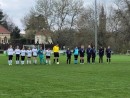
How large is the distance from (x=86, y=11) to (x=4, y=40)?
183 ft

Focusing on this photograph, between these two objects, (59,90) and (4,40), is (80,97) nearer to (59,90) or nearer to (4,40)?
(59,90)

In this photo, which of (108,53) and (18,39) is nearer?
(108,53)

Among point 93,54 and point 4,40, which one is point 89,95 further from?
point 4,40

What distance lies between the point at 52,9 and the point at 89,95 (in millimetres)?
84606

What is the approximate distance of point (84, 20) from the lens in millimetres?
102500

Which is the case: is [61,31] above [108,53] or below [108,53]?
above

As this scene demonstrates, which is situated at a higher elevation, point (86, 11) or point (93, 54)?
point (86, 11)

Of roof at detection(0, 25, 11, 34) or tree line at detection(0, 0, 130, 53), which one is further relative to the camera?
roof at detection(0, 25, 11, 34)

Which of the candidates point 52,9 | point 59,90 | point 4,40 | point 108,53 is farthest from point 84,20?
point 59,90

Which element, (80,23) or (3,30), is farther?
(3,30)

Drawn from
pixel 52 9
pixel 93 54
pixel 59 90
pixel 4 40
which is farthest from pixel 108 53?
pixel 4 40

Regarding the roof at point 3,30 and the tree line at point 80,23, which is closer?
the tree line at point 80,23

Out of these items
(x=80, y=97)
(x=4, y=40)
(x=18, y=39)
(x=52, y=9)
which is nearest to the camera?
(x=80, y=97)

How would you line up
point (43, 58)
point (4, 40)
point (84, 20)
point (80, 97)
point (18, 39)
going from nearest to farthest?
point (80, 97) → point (43, 58) → point (84, 20) → point (18, 39) → point (4, 40)
